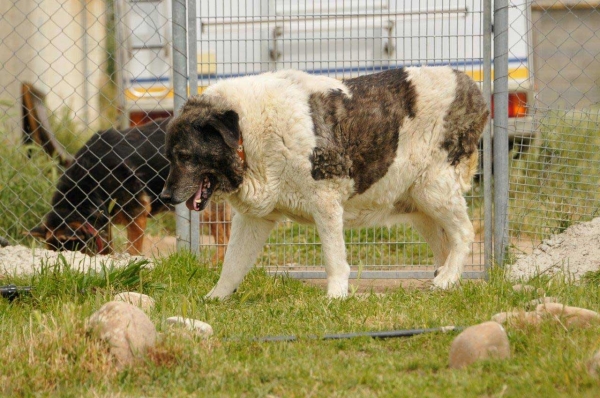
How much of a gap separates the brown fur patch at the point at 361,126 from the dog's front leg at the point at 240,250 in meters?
0.64

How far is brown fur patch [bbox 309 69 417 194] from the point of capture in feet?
17.4

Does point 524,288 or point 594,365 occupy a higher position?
point 524,288

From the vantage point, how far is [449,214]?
5785 millimetres

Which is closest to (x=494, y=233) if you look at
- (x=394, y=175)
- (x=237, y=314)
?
(x=394, y=175)

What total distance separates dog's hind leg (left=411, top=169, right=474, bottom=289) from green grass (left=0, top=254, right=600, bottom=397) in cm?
75

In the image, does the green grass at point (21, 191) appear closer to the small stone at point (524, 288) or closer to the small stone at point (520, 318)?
the small stone at point (524, 288)

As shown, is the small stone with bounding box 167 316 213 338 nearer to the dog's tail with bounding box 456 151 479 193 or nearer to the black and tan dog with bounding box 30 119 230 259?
Result: the dog's tail with bounding box 456 151 479 193

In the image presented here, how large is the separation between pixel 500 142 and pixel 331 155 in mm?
1702

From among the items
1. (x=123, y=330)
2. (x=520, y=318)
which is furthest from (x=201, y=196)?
(x=520, y=318)

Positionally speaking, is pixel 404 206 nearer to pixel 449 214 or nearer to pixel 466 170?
pixel 449 214

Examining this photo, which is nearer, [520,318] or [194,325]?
[520,318]

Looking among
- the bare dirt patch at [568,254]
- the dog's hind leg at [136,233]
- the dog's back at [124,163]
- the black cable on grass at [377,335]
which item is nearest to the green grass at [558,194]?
the bare dirt patch at [568,254]

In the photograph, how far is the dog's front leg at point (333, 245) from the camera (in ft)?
17.5

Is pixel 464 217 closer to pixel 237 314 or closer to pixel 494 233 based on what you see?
pixel 494 233
